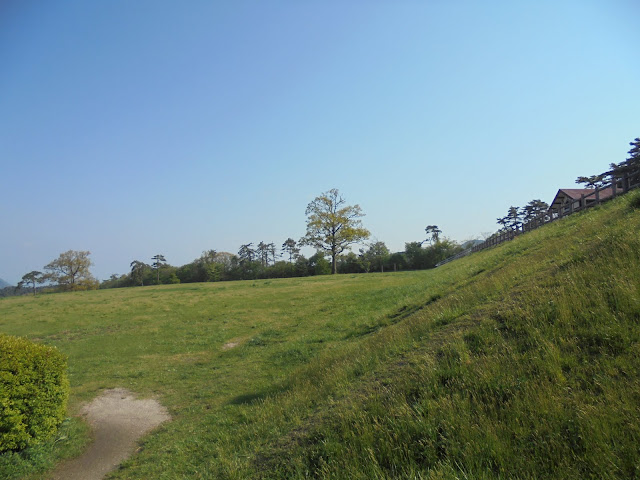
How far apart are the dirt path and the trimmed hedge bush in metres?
0.93

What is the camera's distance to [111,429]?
27.5 ft

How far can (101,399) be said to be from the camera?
33.7ft

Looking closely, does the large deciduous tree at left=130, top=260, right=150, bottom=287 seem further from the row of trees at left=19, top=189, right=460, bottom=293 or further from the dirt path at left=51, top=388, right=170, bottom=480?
the dirt path at left=51, top=388, right=170, bottom=480

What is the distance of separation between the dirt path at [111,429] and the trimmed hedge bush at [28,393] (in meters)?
0.93

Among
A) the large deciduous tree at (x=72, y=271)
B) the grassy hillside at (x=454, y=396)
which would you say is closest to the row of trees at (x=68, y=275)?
the large deciduous tree at (x=72, y=271)

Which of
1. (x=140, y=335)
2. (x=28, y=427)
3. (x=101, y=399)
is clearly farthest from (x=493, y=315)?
(x=140, y=335)

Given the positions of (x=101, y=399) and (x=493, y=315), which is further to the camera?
(x=101, y=399)

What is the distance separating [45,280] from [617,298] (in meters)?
99.3

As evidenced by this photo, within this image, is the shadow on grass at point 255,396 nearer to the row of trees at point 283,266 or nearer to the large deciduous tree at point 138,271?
the row of trees at point 283,266

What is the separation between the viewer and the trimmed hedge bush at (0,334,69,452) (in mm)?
6594

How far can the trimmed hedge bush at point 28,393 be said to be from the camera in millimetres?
6594

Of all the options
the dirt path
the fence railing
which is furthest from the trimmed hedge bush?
the fence railing

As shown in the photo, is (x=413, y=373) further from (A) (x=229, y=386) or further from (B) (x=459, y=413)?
(A) (x=229, y=386)

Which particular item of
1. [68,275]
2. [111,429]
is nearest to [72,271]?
[68,275]
